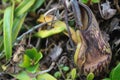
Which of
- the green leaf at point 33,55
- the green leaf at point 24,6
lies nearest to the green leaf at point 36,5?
the green leaf at point 24,6

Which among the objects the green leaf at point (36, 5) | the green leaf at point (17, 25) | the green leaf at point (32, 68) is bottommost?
the green leaf at point (32, 68)

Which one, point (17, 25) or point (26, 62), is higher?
point (17, 25)

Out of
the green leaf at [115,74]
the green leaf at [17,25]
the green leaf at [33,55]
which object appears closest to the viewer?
the green leaf at [115,74]

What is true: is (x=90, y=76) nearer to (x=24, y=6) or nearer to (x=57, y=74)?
(x=57, y=74)

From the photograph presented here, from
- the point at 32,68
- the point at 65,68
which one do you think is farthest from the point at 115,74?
the point at 32,68

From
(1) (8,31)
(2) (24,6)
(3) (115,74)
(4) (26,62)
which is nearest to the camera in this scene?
(3) (115,74)

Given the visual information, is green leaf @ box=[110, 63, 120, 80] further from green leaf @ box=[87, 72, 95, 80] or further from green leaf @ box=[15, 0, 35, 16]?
green leaf @ box=[15, 0, 35, 16]

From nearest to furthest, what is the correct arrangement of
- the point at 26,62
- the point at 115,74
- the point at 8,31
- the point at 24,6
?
1. the point at 115,74
2. the point at 26,62
3. the point at 8,31
4. the point at 24,6

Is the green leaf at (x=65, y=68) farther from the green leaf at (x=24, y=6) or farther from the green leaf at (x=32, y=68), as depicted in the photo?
the green leaf at (x=24, y=6)

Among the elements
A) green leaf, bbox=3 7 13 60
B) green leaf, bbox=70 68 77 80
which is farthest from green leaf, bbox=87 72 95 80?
green leaf, bbox=3 7 13 60
